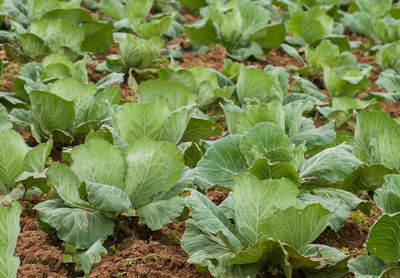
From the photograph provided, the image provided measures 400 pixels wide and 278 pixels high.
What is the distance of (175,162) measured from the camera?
3.04 m

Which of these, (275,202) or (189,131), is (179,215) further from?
(189,131)

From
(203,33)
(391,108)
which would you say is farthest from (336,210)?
(203,33)

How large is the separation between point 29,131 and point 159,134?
1358mm

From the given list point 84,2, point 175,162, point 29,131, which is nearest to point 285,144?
point 175,162

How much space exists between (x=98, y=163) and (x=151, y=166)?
0.27 metres

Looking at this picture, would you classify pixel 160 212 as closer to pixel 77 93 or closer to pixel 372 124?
pixel 77 93

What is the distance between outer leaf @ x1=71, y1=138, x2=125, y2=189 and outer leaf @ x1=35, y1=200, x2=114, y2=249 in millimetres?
190

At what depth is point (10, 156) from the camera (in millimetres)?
3273

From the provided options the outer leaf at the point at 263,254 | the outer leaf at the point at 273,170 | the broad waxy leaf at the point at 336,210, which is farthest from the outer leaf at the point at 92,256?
the broad waxy leaf at the point at 336,210

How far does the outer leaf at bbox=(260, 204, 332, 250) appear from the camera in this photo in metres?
2.60

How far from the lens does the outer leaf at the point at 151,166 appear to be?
3006 mm

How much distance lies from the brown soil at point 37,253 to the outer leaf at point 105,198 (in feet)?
1.14

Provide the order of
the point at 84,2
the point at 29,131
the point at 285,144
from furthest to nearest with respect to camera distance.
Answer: the point at 84,2 < the point at 29,131 < the point at 285,144

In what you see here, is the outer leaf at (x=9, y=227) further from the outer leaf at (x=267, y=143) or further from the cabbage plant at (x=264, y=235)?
the outer leaf at (x=267, y=143)
